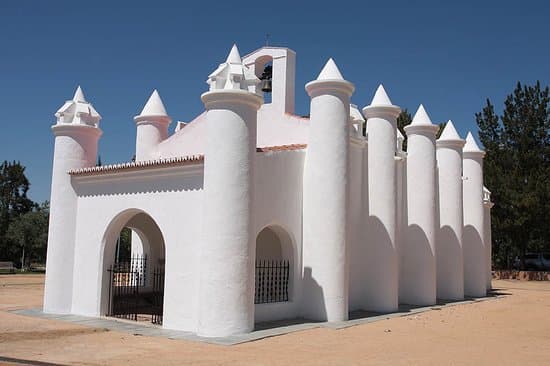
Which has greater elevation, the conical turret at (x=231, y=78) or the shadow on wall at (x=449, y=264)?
the conical turret at (x=231, y=78)

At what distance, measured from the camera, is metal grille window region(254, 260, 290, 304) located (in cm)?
1541

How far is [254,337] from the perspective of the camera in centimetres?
1238

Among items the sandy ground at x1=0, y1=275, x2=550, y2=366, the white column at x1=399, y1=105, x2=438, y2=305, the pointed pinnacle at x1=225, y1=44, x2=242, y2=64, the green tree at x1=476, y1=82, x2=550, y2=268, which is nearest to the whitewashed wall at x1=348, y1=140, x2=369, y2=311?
the sandy ground at x1=0, y1=275, x2=550, y2=366

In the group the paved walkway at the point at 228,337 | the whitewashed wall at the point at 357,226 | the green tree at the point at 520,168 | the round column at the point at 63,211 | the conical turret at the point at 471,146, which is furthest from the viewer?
the green tree at the point at 520,168

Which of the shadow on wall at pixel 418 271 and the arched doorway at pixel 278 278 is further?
the shadow on wall at pixel 418 271

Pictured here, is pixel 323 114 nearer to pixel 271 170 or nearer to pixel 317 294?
pixel 271 170

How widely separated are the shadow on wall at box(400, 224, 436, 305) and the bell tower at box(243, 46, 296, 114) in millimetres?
6630

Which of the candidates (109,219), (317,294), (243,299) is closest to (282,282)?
(317,294)

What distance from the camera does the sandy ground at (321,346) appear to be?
10234 mm

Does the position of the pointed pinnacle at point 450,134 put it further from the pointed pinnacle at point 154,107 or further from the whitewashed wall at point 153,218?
the whitewashed wall at point 153,218

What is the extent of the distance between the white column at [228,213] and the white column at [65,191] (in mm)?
5582

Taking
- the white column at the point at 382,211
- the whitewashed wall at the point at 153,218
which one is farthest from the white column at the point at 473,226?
the whitewashed wall at the point at 153,218

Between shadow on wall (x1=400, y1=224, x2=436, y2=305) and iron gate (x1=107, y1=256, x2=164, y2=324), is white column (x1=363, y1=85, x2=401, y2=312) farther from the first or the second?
iron gate (x1=107, y1=256, x2=164, y2=324)

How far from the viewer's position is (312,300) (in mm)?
15398
